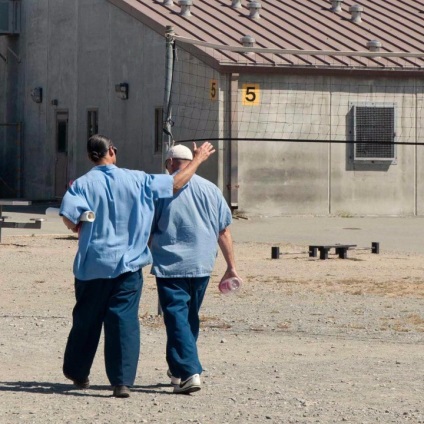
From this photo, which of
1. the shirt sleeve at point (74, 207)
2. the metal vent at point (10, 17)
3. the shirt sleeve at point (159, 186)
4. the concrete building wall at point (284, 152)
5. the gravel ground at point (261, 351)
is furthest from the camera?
the metal vent at point (10, 17)

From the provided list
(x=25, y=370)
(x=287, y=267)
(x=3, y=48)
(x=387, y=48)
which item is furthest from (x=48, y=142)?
(x=25, y=370)

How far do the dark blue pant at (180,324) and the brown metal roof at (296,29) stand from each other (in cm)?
1821

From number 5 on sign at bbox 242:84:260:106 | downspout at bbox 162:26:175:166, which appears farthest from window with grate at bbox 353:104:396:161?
downspout at bbox 162:26:175:166

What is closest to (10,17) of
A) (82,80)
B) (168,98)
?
(82,80)

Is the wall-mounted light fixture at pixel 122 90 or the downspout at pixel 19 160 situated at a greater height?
the wall-mounted light fixture at pixel 122 90

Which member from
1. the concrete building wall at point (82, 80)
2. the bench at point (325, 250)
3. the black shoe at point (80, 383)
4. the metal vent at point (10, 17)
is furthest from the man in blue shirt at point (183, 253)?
the metal vent at point (10, 17)

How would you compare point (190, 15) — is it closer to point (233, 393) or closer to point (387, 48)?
point (387, 48)

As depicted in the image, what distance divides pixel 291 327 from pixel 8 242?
A: 10118 millimetres

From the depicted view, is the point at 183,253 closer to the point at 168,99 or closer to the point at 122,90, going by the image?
the point at 168,99

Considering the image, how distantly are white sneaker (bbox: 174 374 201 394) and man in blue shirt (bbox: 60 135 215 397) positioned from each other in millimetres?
322

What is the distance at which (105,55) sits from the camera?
105 feet

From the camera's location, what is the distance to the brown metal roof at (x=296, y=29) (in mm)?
28484

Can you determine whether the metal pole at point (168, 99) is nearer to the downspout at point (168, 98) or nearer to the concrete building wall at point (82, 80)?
the downspout at point (168, 98)

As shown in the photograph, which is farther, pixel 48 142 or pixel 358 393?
pixel 48 142
